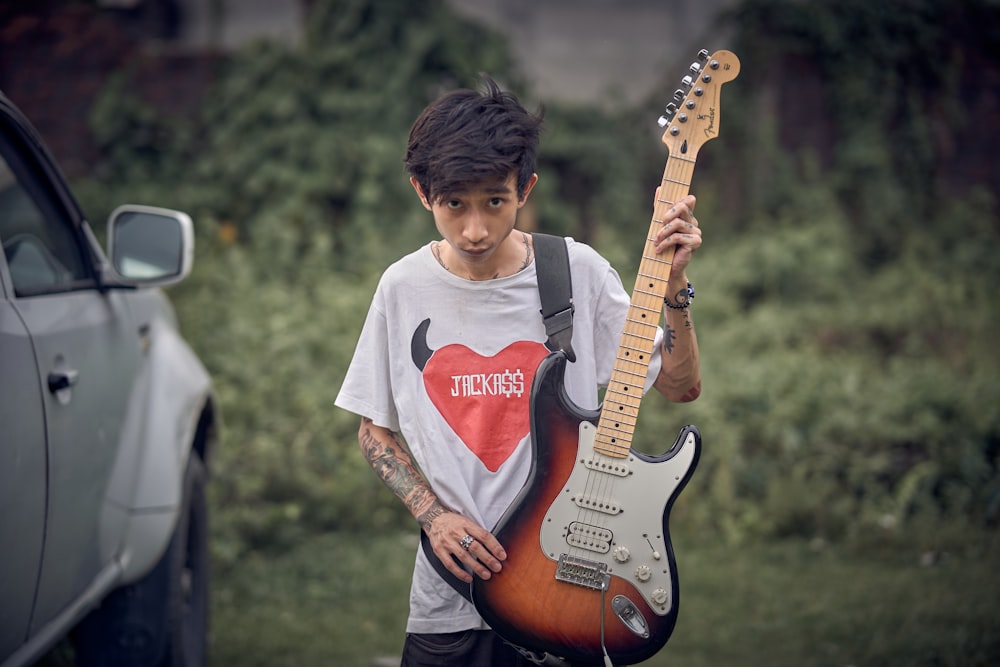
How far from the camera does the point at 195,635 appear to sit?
157 inches

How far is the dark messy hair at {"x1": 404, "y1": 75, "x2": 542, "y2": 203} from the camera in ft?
6.89

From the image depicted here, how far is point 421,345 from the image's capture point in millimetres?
2344

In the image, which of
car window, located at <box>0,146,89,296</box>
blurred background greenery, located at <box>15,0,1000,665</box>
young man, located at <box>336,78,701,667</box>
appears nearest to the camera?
young man, located at <box>336,78,701,667</box>

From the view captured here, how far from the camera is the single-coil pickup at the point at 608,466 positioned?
2184 mm

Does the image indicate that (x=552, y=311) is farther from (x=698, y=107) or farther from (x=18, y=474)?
(x=18, y=474)

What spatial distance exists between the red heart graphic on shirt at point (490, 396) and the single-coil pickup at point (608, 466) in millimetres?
190

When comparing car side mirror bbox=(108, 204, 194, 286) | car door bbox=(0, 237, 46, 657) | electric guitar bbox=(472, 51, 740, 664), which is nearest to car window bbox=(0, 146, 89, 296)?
car side mirror bbox=(108, 204, 194, 286)

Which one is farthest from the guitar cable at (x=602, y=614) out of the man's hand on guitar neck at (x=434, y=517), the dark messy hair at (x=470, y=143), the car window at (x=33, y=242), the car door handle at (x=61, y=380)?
the car window at (x=33, y=242)

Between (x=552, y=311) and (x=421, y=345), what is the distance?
320mm

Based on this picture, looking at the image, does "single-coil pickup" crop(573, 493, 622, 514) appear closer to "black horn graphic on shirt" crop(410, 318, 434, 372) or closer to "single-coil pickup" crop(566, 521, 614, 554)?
"single-coil pickup" crop(566, 521, 614, 554)

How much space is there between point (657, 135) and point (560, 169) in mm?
1198

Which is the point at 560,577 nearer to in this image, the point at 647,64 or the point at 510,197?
the point at 510,197

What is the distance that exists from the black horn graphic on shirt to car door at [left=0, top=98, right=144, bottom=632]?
970mm

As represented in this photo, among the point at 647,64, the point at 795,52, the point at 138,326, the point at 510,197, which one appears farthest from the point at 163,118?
the point at 510,197
